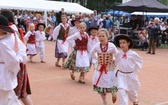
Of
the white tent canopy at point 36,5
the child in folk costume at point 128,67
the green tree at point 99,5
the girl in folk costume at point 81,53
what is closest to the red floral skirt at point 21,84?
the child in folk costume at point 128,67

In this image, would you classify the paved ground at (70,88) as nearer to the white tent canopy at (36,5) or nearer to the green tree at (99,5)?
the white tent canopy at (36,5)

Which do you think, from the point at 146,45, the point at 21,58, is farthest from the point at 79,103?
the point at 146,45

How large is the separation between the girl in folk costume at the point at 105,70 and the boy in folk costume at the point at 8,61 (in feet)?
6.83

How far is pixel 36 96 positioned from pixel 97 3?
48.8 metres

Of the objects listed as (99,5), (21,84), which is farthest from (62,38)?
(99,5)

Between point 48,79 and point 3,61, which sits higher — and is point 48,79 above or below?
below

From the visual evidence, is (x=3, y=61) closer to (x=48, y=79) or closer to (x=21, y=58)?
(x=21, y=58)

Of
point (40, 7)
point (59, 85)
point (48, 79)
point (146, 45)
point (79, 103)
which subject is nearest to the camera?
point (79, 103)

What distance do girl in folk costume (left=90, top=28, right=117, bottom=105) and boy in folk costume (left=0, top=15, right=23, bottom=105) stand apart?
2.08m

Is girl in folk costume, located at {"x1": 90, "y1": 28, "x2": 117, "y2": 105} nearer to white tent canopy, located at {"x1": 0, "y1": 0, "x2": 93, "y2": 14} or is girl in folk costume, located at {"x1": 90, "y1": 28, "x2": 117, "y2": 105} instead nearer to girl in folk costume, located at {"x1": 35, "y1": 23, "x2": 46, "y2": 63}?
girl in folk costume, located at {"x1": 35, "y1": 23, "x2": 46, "y2": 63}

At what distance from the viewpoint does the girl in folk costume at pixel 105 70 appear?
20.0ft

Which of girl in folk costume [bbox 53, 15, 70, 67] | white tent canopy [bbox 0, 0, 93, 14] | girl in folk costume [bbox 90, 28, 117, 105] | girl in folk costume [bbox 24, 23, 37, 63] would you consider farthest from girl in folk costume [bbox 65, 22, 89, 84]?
white tent canopy [bbox 0, 0, 93, 14]

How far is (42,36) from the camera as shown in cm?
1169

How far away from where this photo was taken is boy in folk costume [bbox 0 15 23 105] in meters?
4.18
